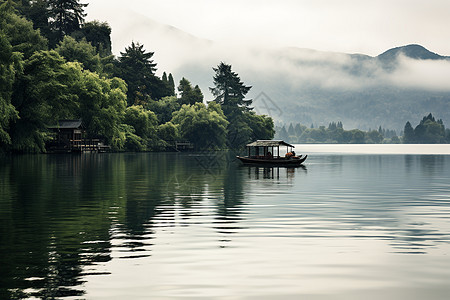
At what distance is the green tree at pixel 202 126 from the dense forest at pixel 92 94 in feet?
0.86

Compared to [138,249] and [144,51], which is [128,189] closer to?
[138,249]

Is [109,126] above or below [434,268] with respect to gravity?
above

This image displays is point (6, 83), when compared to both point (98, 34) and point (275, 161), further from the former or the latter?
point (98, 34)

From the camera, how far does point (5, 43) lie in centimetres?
8112

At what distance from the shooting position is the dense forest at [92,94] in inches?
3593

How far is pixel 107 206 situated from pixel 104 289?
1599cm

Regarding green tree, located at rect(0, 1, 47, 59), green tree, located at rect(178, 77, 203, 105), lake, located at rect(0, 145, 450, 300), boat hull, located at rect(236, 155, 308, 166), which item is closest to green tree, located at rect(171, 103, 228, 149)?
green tree, located at rect(178, 77, 203, 105)

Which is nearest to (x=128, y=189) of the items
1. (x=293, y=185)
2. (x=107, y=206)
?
(x=107, y=206)

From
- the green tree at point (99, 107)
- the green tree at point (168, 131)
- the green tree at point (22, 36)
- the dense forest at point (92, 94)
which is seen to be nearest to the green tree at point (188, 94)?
the dense forest at point (92, 94)

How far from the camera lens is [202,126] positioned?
155750mm

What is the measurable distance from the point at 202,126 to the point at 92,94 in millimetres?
49665

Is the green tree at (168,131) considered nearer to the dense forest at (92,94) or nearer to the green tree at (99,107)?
the dense forest at (92,94)

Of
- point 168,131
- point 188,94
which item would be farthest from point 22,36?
point 188,94

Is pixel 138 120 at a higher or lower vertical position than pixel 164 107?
lower
